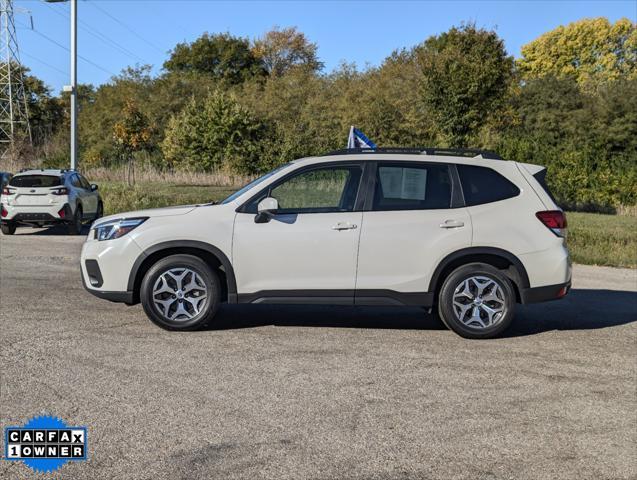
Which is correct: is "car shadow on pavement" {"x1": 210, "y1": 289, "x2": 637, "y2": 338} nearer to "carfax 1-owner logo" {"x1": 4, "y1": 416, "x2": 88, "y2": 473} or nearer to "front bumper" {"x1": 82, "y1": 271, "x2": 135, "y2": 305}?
"front bumper" {"x1": 82, "y1": 271, "x2": 135, "y2": 305}

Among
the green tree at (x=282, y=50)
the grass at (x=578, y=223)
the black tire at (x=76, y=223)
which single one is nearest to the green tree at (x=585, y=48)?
the green tree at (x=282, y=50)

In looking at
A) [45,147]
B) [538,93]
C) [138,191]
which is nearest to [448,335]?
[138,191]

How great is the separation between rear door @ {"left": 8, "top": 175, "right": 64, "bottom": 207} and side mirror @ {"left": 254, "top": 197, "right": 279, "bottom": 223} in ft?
38.0

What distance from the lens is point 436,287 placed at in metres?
7.63

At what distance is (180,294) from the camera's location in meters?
7.52

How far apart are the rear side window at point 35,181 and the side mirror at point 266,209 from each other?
11.7 meters

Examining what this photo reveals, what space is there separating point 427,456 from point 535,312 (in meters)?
5.30

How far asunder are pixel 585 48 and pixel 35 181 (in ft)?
232

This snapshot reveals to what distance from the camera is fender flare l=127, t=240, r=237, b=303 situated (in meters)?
7.46

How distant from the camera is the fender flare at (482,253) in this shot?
747 centimetres

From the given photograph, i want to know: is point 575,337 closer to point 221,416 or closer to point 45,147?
→ point 221,416

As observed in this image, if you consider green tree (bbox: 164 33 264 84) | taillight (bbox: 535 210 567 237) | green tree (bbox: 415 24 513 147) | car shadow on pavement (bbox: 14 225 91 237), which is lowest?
car shadow on pavement (bbox: 14 225 91 237)

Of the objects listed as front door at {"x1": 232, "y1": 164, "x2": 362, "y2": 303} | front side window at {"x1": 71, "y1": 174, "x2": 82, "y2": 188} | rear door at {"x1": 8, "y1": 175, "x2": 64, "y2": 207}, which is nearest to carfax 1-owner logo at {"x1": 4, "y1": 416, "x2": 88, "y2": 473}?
front door at {"x1": 232, "y1": 164, "x2": 362, "y2": 303}

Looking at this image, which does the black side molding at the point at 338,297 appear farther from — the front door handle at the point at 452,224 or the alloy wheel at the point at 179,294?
the front door handle at the point at 452,224
